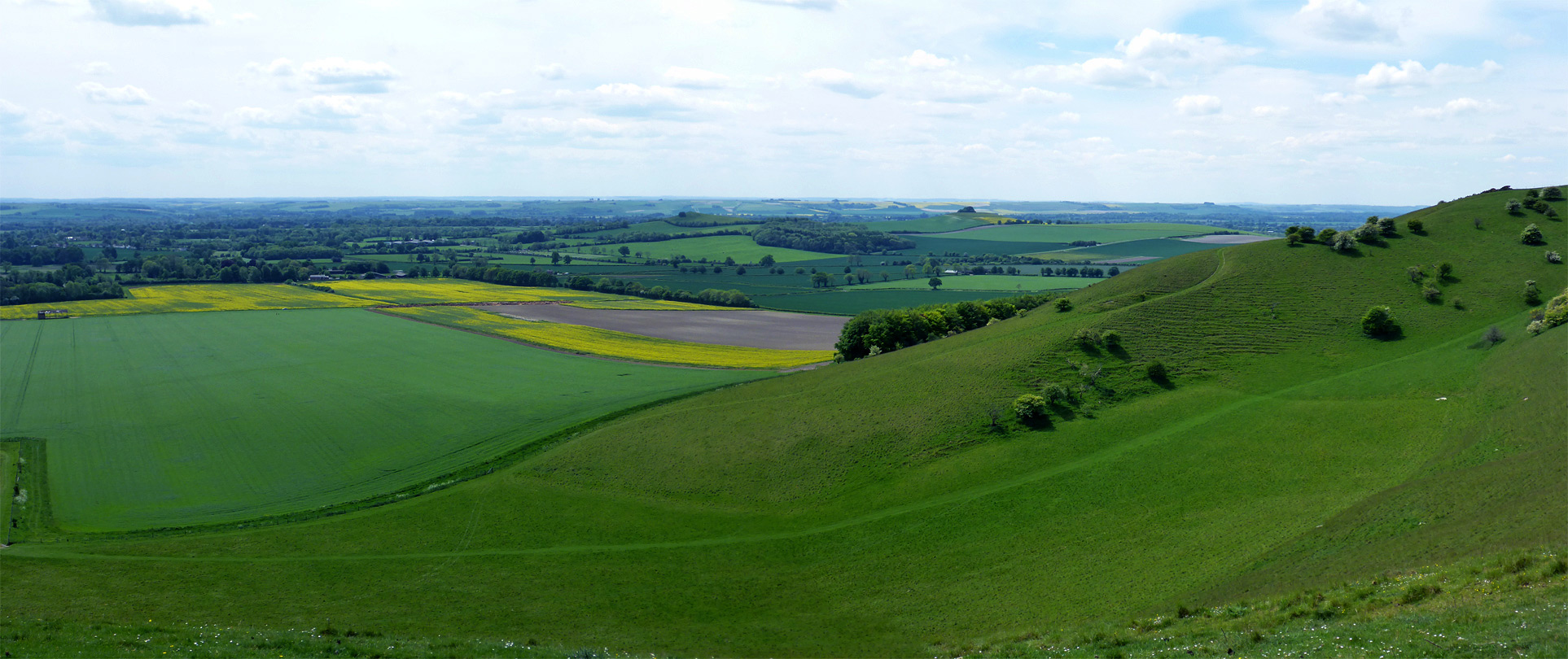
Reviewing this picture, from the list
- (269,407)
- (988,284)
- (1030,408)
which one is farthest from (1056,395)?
(988,284)

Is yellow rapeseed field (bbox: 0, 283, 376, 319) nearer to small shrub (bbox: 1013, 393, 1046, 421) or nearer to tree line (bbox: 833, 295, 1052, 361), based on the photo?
tree line (bbox: 833, 295, 1052, 361)

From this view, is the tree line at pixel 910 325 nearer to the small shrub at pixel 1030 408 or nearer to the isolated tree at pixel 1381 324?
the small shrub at pixel 1030 408

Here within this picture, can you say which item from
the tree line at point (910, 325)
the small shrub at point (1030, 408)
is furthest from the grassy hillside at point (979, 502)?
the tree line at point (910, 325)

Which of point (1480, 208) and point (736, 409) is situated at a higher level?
point (1480, 208)

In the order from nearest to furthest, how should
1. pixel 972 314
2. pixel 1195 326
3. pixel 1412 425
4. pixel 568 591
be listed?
1. pixel 568 591
2. pixel 1412 425
3. pixel 1195 326
4. pixel 972 314

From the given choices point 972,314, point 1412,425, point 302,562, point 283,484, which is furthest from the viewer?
point 972,314

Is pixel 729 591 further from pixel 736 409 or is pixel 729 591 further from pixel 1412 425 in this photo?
pixel 1412 425

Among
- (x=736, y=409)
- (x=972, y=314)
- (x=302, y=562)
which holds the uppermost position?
(x=972, y=314)

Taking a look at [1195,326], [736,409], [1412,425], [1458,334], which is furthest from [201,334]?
[1458,334]
